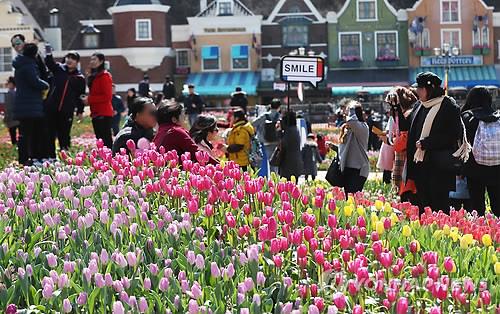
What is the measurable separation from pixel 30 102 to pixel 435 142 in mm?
5900

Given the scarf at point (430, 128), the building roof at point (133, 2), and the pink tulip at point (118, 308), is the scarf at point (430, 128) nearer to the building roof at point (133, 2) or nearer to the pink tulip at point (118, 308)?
the pink tulip at point (118, 308)

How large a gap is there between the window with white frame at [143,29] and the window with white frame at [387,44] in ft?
47.9

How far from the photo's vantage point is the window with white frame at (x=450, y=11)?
6041 centimetres

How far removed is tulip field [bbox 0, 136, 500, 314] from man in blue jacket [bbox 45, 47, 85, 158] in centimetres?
701

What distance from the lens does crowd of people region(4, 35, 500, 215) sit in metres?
9.36

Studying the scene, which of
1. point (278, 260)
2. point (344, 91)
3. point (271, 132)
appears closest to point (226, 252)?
point (278, 260)

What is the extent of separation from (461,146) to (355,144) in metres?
3.03

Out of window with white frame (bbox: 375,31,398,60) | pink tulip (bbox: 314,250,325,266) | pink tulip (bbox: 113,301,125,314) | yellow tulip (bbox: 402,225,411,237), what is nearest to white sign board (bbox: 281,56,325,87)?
yellow tulip (bbox: 402,225,411,237)

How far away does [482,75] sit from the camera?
191 ft

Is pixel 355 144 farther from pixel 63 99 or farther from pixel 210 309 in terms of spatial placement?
pixel 210 309

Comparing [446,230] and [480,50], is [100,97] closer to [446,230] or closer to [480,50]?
[446,230]

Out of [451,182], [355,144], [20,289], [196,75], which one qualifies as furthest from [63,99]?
[196,75]

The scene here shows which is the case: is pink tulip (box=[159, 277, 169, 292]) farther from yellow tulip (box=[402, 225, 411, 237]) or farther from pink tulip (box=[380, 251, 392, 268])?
yellow tulip (box=[402, 225, 411, 237])

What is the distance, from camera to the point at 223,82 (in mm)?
58969
